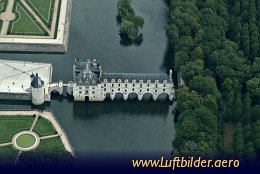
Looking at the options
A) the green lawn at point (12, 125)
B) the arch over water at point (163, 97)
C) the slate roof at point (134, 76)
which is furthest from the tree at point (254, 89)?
the green lawn at point (12, 125)

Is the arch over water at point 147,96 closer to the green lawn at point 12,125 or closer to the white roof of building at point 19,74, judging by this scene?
the white roof of building at point 19,74

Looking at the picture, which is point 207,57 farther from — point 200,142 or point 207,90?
point 200,142

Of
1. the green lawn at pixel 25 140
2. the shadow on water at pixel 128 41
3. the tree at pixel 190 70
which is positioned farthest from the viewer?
the shadow on water at pixel 128 41

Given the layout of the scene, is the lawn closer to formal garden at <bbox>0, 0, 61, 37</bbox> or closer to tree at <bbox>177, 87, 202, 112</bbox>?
tree at <bbox>177, 87, 202, 112</bbox>

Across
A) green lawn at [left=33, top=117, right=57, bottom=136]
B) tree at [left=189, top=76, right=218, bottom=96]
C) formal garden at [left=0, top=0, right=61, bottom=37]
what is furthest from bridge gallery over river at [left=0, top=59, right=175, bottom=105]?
formal garden at [left=0, top=0, right=61, bottom=37]

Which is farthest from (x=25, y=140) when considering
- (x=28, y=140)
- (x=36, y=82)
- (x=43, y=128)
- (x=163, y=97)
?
(x=163, y=97)

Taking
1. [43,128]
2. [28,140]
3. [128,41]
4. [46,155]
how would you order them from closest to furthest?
[46,155] < [28,140] < [43,128] < [128,41]

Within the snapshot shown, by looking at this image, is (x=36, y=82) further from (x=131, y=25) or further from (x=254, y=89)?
(x=254, y=89)
